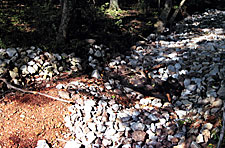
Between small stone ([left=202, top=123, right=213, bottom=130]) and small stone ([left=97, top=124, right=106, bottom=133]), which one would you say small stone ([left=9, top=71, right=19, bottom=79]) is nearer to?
small stone ([left=97, top=124, right=106, bottom=133])

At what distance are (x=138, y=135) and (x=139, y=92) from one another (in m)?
1.51

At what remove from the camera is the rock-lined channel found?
3635 millimetres

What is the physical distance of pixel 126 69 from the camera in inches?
236

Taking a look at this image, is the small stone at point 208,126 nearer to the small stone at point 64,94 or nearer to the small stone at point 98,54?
the small stone at point 64,94

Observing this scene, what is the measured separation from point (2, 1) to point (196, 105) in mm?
8753

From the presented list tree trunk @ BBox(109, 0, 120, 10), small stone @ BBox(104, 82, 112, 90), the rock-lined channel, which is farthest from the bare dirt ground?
tree trunk @ BBox(109, 0, 120, 10)

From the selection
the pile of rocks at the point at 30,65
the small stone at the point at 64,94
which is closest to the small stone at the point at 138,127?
the small stone at the point at 64,94

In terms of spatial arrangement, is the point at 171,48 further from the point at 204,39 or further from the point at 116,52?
the point at 116,52

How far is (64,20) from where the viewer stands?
5.78 meters

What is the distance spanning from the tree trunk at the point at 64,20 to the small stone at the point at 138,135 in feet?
12.2

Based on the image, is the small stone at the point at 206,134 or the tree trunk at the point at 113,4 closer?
the small stone at the point at 206,134

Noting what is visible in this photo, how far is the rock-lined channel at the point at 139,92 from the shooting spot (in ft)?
11.9

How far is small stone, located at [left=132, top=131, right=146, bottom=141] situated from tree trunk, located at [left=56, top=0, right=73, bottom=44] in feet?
12.2

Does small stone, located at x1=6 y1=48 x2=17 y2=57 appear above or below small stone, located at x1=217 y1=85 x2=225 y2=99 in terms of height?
above
